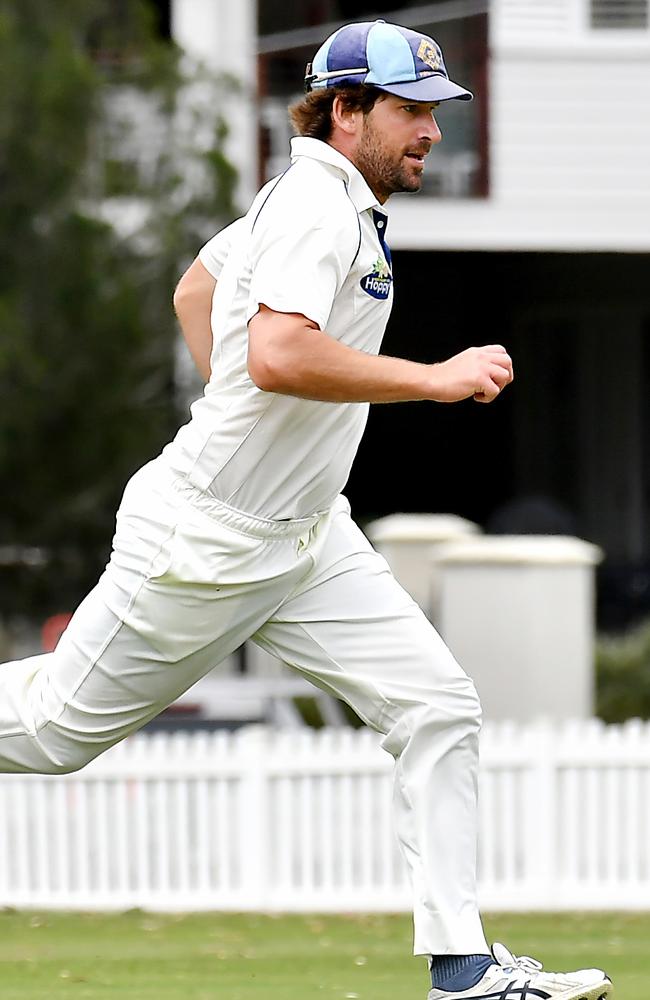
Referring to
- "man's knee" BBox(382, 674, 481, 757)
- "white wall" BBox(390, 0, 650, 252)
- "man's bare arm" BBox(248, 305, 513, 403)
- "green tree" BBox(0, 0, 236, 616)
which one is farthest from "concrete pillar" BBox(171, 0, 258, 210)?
"man's bare arm" BBox(248, 305, 513, 403)

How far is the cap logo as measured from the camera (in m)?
4.26

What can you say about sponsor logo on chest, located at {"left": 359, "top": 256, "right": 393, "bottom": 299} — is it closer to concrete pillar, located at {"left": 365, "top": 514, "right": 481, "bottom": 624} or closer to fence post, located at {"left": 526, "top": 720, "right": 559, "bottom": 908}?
fence post, located at {"left": 526, "top": 720, "right": 559, "bottom": 908}

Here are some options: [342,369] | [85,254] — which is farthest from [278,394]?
[85,254]

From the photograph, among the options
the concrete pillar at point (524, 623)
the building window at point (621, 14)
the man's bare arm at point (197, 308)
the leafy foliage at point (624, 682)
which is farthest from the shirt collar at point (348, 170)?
Answer: the building window at point (621, 14)

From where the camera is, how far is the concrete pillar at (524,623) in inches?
448

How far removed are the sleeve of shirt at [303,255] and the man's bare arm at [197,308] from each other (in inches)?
27.8

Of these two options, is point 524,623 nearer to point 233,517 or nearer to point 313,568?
point 313,568

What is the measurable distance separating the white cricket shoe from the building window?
12.1 m

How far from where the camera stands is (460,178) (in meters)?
15.3

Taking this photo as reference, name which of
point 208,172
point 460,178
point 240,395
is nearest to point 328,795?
point 208,172

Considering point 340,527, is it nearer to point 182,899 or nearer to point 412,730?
point 412,730

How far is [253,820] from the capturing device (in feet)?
29.0

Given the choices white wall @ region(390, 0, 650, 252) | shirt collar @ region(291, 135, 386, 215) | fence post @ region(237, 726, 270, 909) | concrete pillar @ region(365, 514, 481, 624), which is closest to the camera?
shirt collar @ region(291, 135, 386, 215)

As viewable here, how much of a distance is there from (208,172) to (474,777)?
7.46 m
